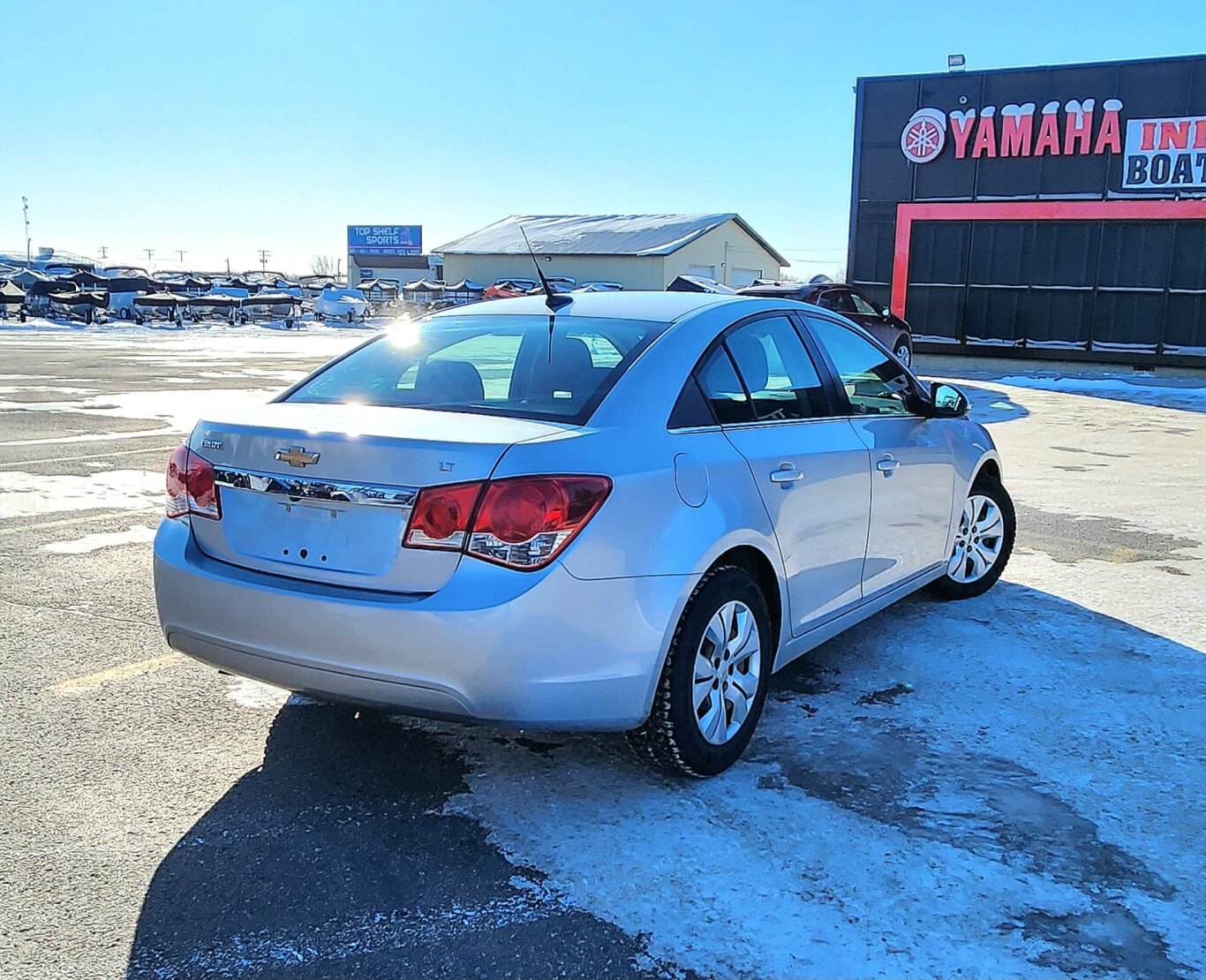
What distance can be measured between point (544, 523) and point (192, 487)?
1292 mm

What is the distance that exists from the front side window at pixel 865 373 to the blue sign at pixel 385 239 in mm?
90793

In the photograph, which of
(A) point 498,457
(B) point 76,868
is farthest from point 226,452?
(B) point 76,868

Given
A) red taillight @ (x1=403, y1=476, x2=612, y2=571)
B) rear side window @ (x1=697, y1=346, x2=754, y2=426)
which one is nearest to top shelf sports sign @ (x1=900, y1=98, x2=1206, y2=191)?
rear side window @ (x1=697, y1=346, x2=754, y2=426)

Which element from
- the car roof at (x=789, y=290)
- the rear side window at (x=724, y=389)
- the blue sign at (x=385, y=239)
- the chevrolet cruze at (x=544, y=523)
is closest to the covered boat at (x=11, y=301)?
the car roof at (x=789, y=290)

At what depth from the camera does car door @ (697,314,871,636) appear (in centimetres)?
381

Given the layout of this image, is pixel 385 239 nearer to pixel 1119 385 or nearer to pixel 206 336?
pixel 206 336

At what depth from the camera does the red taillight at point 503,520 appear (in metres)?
3.00

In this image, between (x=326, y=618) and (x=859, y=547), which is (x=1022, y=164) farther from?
(x=326, y=618)

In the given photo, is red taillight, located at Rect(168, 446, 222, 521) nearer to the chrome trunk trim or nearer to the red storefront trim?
the chrome trunk trim

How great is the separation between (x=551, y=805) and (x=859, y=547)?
175 centimetres

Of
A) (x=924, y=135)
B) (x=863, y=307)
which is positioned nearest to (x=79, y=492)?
(x=863, y=307)

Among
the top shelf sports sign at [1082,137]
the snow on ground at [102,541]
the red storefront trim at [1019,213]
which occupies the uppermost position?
the top shelf sports sign at [1082,137]

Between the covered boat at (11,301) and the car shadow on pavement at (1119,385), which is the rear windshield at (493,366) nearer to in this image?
the car shadow on pavement at (1119,385)

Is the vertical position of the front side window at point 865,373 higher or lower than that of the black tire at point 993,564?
higher
